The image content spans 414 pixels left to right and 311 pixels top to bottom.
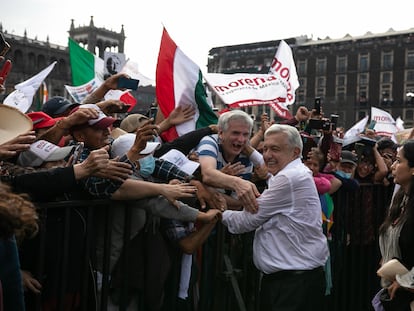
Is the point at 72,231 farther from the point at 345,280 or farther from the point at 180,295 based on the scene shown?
the point at 345,280

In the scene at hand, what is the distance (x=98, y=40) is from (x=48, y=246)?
85.1 m

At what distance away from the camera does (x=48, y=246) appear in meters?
2.64

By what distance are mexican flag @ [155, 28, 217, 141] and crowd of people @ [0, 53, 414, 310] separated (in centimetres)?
55

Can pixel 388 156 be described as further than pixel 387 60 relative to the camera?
No

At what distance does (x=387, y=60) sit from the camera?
68.6m

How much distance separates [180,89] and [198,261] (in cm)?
159

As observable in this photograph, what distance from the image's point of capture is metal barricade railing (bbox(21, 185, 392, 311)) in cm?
264

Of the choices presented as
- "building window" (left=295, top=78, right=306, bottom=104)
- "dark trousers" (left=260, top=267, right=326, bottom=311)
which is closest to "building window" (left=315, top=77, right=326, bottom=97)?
"building window" (left=295, top=78, right=306, bottom=104)

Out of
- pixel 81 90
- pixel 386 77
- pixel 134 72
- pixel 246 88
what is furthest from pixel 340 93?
pixel 246 88

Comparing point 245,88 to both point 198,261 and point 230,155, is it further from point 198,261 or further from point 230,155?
point 198,261

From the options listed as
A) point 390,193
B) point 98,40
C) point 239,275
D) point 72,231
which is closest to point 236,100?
point 390,193

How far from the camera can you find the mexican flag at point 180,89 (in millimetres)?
4453

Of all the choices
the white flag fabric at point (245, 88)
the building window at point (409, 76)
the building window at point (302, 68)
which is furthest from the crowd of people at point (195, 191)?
the building window at point (302, 68)

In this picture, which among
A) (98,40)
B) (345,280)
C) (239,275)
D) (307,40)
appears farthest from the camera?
(98,40)
